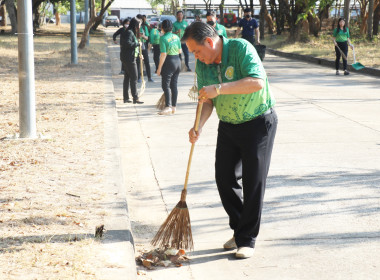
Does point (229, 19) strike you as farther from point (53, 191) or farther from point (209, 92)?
point (209, 92)

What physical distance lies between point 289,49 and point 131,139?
2196 cm

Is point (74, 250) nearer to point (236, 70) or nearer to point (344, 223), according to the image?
point (236, 70)

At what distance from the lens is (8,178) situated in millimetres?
6223

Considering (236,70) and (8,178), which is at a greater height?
(236,70)

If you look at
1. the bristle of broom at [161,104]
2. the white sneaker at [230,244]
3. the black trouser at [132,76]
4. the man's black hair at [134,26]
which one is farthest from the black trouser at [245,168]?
the man's black hair at [134,26]

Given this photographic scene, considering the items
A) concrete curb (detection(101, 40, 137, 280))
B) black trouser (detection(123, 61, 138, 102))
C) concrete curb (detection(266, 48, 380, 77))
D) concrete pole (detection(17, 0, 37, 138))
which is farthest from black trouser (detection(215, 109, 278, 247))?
concrete curb (detection(266, 48, 380, 77))

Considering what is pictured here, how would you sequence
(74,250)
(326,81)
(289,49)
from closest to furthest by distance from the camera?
(74,250) → (326,81) → (289,49)

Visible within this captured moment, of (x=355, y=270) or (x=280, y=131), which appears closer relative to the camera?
(x=355, y=270)

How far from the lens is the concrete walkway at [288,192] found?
454cm

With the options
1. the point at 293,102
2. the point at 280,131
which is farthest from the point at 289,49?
the point at 280,131

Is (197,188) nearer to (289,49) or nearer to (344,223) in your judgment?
(344,223)

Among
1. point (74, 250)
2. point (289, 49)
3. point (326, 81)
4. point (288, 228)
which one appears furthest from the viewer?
point (289, 49)

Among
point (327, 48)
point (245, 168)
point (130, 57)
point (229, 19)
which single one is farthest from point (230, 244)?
point (229, 19)

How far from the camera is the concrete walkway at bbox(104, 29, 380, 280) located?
14.9 feet
